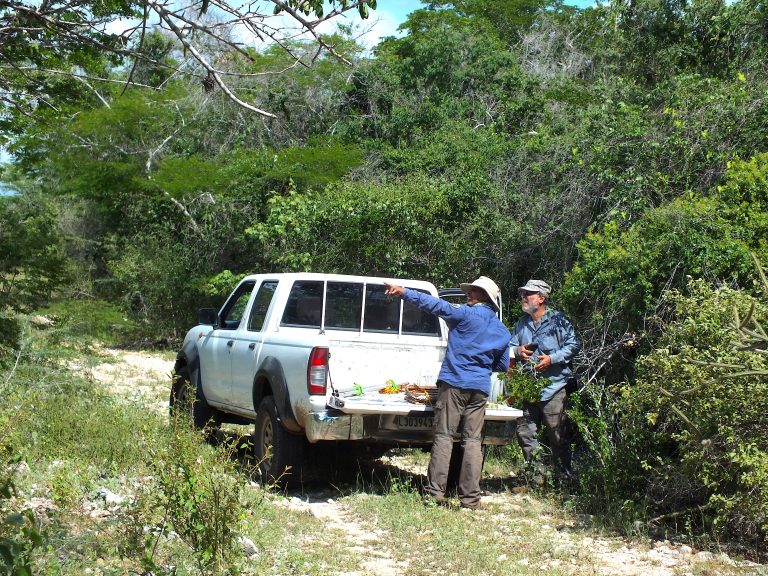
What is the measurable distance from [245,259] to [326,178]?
3007 millimetres

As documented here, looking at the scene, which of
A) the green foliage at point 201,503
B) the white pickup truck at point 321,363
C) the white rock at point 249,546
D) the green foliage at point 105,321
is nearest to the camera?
the green foliage at point 201,503

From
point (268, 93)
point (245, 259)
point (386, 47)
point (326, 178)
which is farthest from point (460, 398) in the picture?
point (386, 47)

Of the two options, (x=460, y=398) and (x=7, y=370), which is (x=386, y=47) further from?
(x=460, y=398)

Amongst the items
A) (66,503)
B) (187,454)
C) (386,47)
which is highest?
(386,47)

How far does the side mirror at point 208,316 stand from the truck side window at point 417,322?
2.05 metres

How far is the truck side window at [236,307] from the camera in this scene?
9383mm

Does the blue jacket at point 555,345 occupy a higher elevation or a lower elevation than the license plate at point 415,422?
higher

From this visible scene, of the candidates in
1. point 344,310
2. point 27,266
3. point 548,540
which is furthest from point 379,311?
point 27,266

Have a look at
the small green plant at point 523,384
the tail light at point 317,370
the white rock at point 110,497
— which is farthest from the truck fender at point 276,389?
the small green plant at point 523,384

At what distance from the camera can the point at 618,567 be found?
5965 millimetres

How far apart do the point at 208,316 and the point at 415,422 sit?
276 cm

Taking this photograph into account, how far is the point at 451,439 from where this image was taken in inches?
302

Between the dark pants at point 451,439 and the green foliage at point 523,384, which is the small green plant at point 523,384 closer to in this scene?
the green foliage at point 523,384

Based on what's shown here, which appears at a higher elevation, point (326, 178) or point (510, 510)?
point (326, 178)
